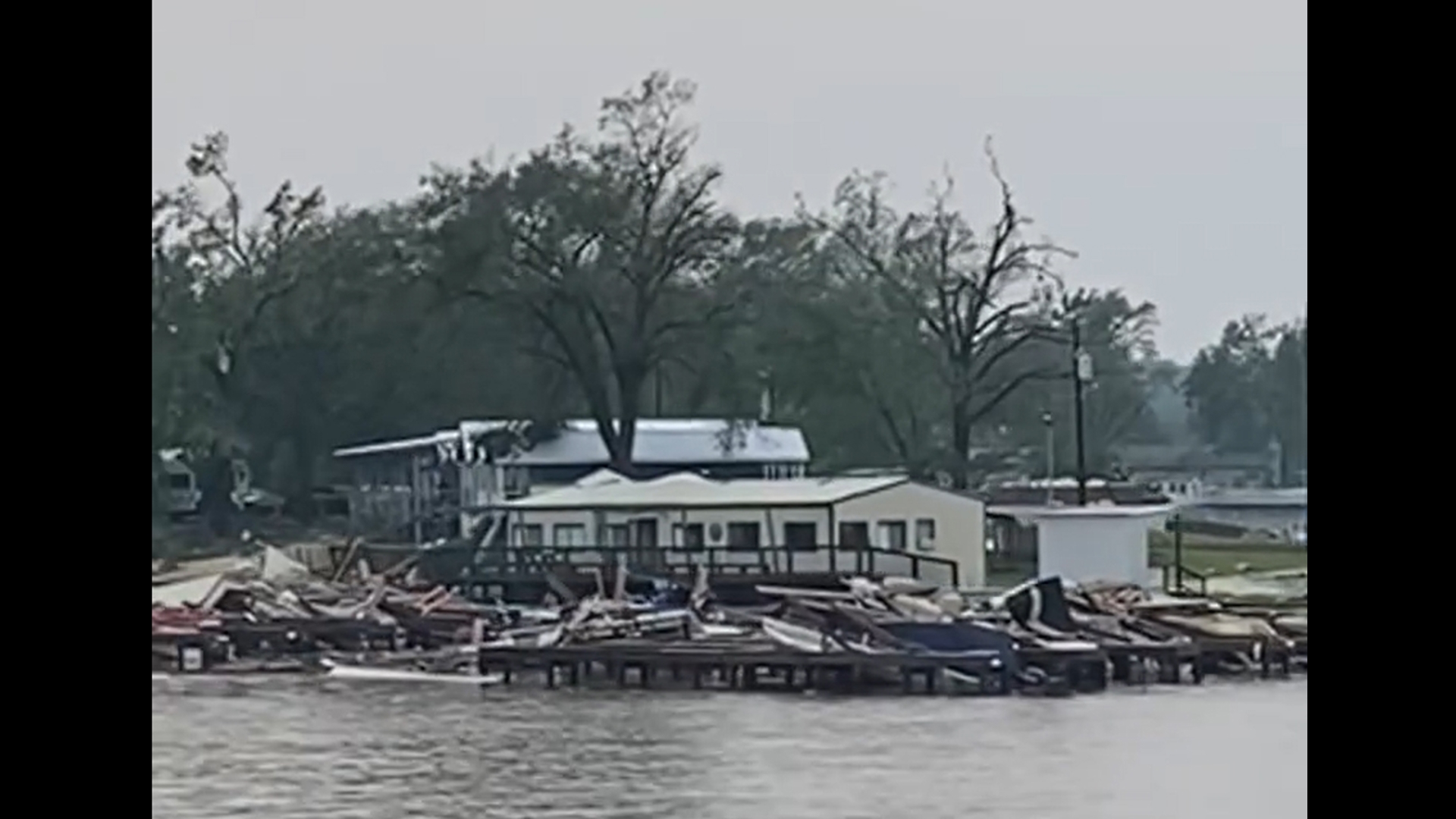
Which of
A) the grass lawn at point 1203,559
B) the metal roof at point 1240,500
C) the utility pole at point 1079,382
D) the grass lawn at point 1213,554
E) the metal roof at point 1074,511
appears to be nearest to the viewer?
the metal roof at point 1240,500

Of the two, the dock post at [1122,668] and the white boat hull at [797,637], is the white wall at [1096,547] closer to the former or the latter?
the dock post at [1122,668]

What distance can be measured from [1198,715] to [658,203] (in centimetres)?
365

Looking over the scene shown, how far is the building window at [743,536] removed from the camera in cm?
1066

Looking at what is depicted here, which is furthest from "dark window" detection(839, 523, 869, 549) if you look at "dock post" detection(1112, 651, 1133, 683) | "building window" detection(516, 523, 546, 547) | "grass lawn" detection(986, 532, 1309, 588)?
"building window" detection(516, 523, 546, 547)

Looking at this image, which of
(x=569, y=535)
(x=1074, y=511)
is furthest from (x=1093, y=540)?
(x=569, y=535)

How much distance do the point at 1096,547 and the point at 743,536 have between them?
1.79 metres

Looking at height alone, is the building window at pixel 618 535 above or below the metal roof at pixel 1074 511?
below

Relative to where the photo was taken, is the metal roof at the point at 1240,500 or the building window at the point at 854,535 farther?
the building window at the point at 854,535

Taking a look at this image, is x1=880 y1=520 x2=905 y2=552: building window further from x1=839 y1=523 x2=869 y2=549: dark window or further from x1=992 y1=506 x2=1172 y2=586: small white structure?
x1=992 y1=506 x2=1172 y2=586: small white structure

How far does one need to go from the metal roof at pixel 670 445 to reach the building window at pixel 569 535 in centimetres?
32

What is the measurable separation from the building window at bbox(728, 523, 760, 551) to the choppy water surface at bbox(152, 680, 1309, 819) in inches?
40.0

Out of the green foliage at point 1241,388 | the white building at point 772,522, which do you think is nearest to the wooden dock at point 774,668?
the white building at point 772,522
